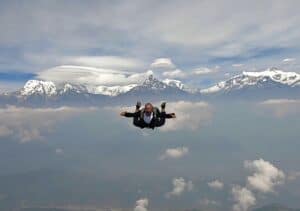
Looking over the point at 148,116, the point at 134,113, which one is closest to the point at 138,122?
the point at 134,113

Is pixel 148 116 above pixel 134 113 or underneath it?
underneath

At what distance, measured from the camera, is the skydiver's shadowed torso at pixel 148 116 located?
62.1m

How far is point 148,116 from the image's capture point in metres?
62.1

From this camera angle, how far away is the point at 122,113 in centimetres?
6406

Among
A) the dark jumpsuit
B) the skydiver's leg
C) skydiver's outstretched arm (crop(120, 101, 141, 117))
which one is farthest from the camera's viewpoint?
the skydiver's leg

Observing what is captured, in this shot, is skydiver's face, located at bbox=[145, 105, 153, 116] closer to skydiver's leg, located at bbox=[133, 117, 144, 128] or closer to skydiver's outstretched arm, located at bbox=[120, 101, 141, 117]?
skydiver's outstretched arm, located at bbox=[120, 101, 141, 117]

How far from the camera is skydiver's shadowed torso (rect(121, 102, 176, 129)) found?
6206 centimetres

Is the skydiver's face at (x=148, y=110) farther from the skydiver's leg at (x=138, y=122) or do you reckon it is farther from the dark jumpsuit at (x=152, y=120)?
the skydiver's leg at (x=138, y=122)

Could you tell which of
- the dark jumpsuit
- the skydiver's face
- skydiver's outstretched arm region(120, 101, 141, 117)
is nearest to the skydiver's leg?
the dark jumpsuit

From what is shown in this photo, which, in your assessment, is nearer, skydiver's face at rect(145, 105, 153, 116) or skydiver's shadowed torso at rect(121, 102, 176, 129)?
skydiver's face at rect(145, 105, 153, 116)

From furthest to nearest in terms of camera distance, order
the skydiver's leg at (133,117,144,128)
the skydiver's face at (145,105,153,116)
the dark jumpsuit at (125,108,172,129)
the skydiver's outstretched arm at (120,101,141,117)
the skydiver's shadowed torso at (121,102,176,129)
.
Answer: the skydiver's leg at (133,117,144,128) < the skydiver's outstretched arm at (120,101,141,117) < the dark jumpsuit at (125,108,172,129) < the skydiver's shadowed torso at (121,102,176,129) < the skydiver's face at (145,105,153,116)

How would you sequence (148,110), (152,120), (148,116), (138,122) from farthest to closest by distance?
1. (138,122)
2. (152,120)
3. (148,116)
4. (148,110)

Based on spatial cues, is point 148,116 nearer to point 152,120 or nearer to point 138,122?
point 152,120

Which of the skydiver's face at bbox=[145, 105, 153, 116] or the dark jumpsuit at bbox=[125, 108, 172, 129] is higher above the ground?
the skydiver's face at bbox=[145, 105, 153, 116]
